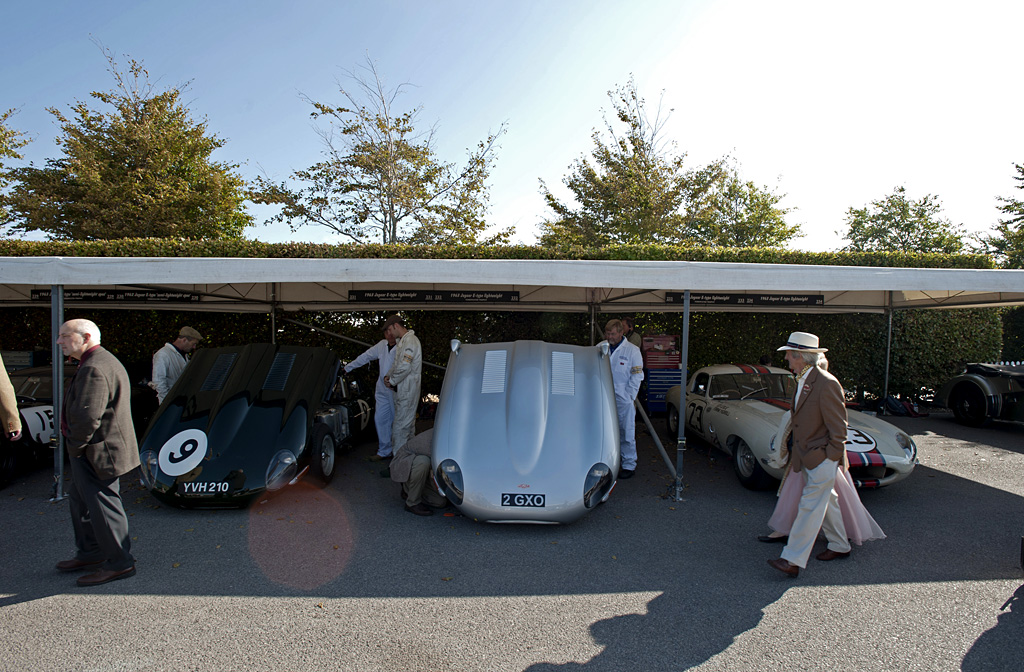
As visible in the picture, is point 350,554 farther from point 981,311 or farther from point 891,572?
point 981,311

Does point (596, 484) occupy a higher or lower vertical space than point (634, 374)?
lower

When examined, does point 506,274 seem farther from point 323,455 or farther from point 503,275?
point 323,455

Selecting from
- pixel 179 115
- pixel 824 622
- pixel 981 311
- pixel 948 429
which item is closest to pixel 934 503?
pixel 824 622

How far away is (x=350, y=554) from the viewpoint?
432 cm

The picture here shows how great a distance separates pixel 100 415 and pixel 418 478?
2519mm

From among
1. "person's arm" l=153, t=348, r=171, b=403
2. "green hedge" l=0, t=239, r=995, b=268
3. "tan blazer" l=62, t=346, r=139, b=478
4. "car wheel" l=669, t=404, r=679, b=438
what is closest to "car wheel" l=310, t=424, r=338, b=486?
"person's arm" l=153, t=348, r=171, b=403

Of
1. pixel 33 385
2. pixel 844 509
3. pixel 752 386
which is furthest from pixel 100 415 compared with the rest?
pixel 752 386

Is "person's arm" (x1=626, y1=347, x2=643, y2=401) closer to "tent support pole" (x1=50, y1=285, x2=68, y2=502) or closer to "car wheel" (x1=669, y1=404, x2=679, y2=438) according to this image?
"car wheel" (x1=669, y1=404, x2=679, y2=438)

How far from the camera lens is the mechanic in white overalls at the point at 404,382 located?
22.0 ft

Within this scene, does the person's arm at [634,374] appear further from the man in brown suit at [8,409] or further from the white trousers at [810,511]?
the man in brown suit at [8,409]

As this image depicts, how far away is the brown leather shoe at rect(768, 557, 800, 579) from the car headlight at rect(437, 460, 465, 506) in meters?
2.40

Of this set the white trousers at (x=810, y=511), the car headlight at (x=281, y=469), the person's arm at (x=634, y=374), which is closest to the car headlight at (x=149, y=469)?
the car headlight at (x=281, y=469)

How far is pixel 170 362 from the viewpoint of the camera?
652 centimetres

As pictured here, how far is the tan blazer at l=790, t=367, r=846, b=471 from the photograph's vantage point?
3818mm
